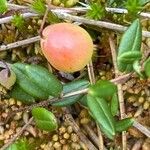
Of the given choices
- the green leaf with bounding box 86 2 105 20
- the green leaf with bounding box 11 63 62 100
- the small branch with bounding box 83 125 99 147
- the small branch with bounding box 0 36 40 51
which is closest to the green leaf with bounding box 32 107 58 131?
the green leaf with bounding box 11 63 62 100

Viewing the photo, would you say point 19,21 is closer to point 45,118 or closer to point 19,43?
point 19,43

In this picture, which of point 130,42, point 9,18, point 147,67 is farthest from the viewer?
point 9,18

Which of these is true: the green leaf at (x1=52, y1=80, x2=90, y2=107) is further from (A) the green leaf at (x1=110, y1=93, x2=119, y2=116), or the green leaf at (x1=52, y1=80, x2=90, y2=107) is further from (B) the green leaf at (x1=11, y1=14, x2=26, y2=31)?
(B) the green leaf at (x1=11, y1=14, x2=26, y2=31)

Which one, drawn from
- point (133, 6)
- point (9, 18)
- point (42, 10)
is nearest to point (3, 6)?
point (9, 18)

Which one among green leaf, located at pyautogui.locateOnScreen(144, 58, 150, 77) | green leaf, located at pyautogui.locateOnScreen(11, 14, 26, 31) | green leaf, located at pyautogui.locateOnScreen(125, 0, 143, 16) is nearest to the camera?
green leaf, located at pyautogui.locateOnScreen(144, 58, 150, 77)

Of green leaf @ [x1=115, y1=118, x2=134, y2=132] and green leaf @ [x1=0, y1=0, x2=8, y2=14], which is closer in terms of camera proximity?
green leaf @ [x1=115, y1=118, x2=134, y2=132]

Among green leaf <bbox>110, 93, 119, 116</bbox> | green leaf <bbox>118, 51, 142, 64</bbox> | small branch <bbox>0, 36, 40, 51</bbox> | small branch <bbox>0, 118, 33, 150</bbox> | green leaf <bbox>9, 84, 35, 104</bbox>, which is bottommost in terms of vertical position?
small branch <bbox>0, 118, 33, 150</bbox>

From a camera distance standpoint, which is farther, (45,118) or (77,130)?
(77,130)
